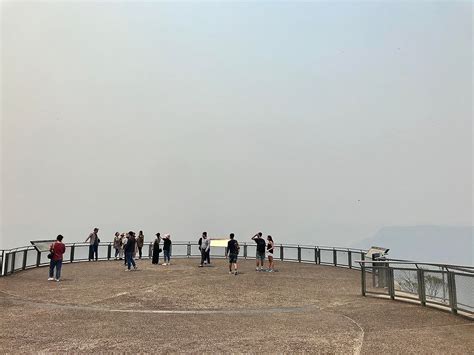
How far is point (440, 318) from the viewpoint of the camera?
8.79 metres

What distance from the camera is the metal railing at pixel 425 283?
8852 millimetres

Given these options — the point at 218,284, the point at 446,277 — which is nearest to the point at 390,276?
the point at 446,277

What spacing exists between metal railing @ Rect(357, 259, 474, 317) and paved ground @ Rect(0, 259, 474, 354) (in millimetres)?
382

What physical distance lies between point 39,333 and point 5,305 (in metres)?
3.48

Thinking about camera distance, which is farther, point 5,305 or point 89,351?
point 5,305

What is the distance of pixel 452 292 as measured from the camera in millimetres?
9156

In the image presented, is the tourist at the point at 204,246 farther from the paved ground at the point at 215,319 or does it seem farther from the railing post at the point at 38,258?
the railing post at the point at 38,258

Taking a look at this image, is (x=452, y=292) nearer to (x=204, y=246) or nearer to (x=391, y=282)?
(x=391, y=282)

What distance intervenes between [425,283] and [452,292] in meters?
1.11

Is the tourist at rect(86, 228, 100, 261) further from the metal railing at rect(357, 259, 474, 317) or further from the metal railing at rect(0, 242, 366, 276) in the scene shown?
the metal railing at rect(357, 259, 474, 317)

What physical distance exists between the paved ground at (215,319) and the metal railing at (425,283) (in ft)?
1.25

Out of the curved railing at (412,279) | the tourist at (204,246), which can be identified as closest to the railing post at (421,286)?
the curved railing at (412,279)

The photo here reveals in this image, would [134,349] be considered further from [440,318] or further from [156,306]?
[440,318]

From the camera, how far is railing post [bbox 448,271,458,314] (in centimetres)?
909
